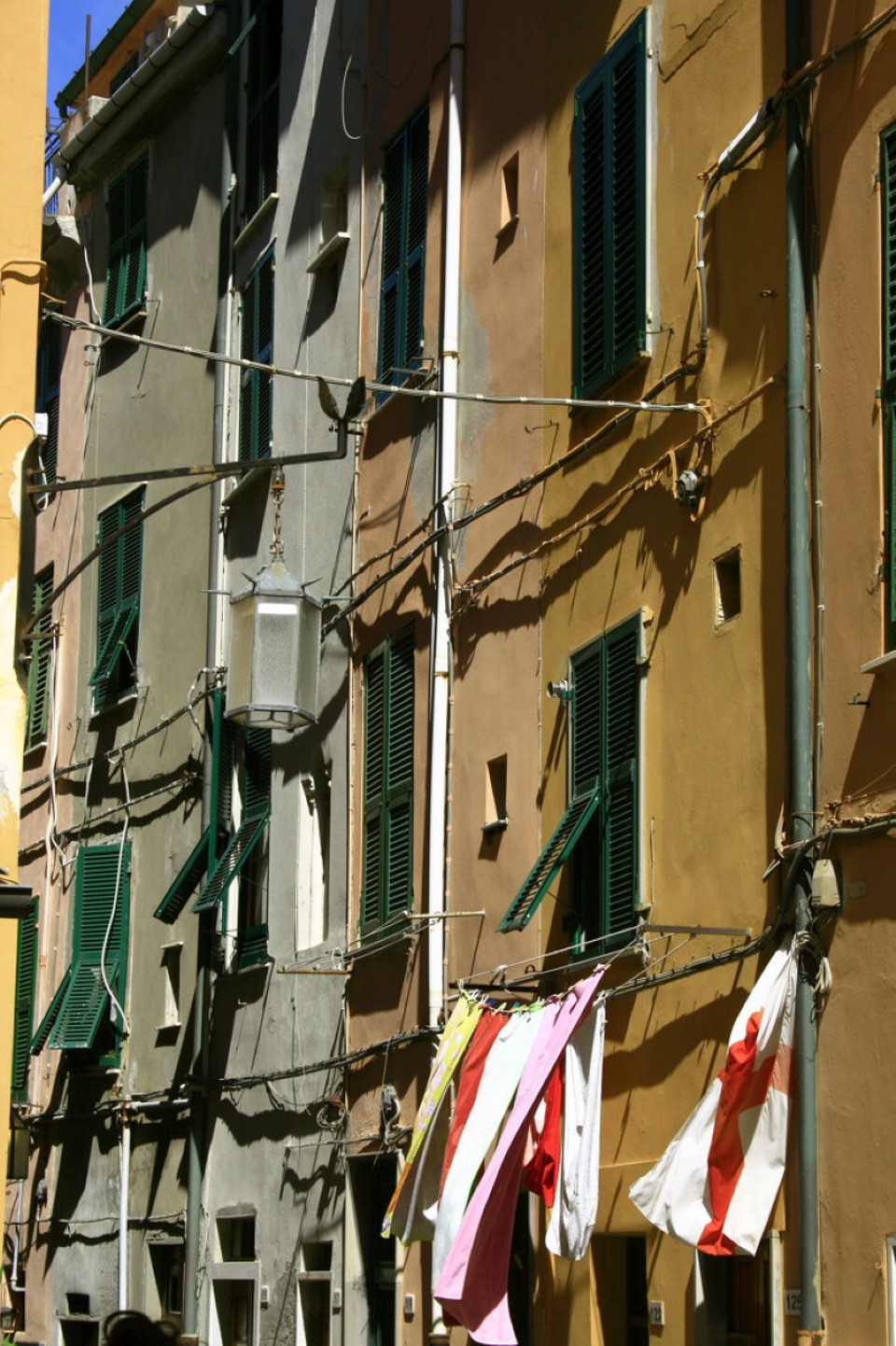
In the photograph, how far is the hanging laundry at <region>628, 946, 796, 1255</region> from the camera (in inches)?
411

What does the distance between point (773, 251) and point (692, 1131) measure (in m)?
4.30

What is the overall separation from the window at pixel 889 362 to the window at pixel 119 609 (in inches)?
502

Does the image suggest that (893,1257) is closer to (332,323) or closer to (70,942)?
(332,323)

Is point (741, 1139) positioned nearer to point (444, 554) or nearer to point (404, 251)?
point (444, 554)

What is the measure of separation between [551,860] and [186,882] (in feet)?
24.0

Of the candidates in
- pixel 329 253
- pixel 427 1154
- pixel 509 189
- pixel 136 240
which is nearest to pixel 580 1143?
pixel 427 1154

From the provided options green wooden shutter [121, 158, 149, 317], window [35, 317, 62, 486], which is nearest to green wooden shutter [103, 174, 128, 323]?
green wooden shutter [121, 158, 149, 317]

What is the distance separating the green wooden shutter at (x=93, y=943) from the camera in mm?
21797

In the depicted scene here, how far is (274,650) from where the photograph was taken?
16.4 meters

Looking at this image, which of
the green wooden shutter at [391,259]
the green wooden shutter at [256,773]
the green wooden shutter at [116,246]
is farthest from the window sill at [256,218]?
the green wooden shutter at [256,773]

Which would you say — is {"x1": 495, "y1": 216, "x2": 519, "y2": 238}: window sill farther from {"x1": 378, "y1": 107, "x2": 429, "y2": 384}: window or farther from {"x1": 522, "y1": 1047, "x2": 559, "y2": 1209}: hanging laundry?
{"x1": 522, "y1": 1047, "x2": 559, "y2": 1209}: hanging laundry

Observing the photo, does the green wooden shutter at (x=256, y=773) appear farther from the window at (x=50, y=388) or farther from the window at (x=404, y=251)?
the window at (x=50, y=388)

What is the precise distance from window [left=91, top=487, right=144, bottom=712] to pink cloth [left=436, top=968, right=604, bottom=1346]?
11315 millimetres

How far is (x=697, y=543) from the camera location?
40.7ft
